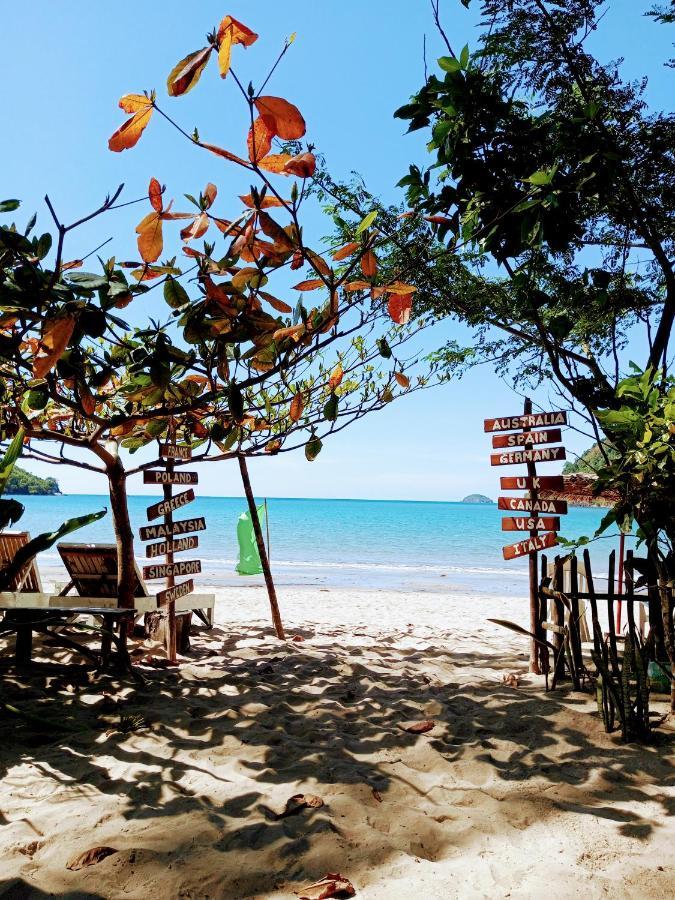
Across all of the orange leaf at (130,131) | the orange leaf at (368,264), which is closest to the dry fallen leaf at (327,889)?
the orange leaf at (368,264)

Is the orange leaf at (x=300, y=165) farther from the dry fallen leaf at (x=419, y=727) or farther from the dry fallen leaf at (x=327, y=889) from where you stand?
the dry fallen leaf at (x=419, y=727)

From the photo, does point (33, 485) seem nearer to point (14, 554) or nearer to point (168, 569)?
point (14, 554)

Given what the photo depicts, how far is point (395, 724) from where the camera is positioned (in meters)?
3.74

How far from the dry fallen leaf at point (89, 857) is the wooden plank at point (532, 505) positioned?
348cm

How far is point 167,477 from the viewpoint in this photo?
5.27m

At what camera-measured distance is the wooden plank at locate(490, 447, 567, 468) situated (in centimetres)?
484

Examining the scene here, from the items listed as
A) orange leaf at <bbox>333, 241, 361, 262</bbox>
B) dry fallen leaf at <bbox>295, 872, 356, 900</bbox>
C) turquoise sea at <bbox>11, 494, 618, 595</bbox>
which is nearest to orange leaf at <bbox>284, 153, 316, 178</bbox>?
orange leaf at <bbox>333, 241, 361, 262</bbox>

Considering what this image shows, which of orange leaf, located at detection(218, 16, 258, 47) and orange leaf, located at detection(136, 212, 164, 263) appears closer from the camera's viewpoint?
orange leaf, located at detection(218, 16, 258, 47)

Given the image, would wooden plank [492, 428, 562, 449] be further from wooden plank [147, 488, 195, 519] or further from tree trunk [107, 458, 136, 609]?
tree trunk [107, 458, 136, 609]

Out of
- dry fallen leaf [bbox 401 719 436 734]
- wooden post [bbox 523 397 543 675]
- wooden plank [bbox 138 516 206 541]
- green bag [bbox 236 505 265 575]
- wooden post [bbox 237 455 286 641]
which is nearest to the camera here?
dry fallen leaf [bbox 401 719 436 734]

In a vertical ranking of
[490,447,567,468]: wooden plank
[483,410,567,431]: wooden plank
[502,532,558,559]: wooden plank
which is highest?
[483,410,567,431]: wooden plank

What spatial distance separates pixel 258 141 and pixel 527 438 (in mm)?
3844

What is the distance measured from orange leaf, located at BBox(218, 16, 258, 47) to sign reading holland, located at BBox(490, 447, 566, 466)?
400 centimetres

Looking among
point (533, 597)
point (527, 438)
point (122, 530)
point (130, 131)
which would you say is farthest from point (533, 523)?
point (130, 131)
